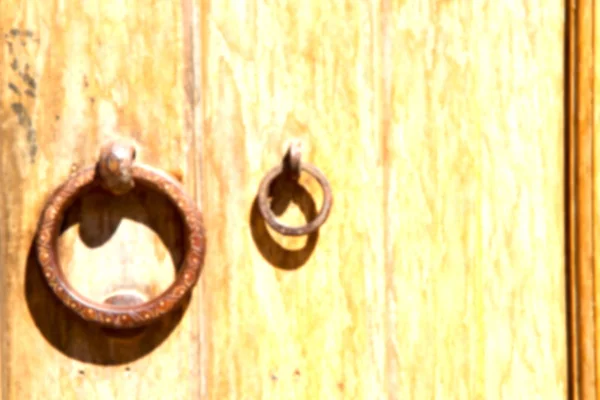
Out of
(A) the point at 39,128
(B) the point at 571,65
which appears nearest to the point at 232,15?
(A) the point at 39,128

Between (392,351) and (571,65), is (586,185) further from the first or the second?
(392,351)

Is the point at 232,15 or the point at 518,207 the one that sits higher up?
the point at 232,15

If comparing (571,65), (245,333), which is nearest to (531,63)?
(571,65)

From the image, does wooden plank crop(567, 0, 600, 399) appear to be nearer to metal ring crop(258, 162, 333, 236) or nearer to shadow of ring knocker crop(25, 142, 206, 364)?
metal ring crop(258, 162, 333, 236)

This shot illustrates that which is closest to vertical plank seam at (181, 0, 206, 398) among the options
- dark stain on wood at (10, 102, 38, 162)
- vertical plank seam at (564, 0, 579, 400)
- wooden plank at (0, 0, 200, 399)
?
wooden plank at (0, 0, 200, 399)

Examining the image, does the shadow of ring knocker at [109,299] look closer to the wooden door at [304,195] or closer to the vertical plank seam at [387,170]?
the wooden door at [304,195]

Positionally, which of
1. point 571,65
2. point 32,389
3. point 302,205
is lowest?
point 32,389
